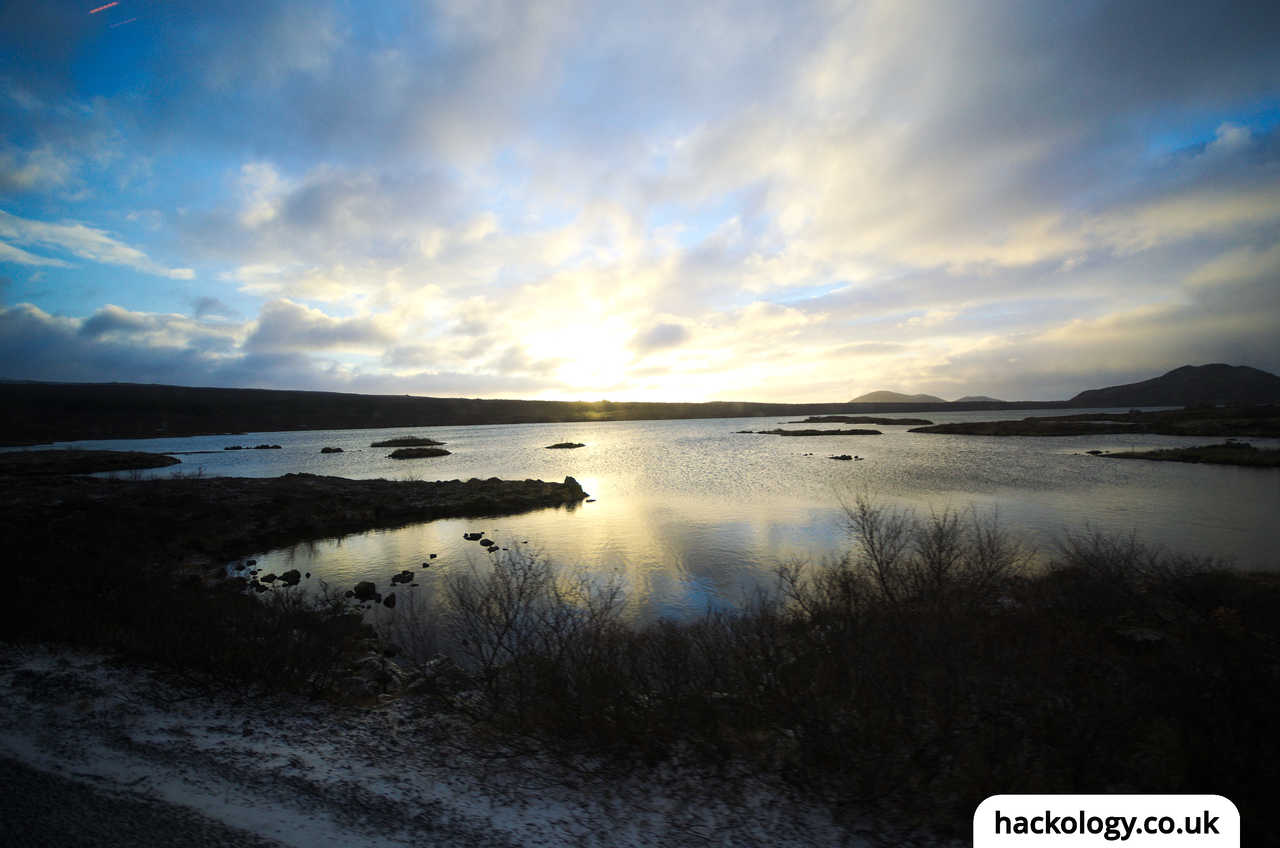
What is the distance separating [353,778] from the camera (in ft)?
16.3

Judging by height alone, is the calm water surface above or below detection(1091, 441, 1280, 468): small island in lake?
below

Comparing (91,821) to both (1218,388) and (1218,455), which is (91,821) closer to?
(1218,455)

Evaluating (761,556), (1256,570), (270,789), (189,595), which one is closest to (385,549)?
(189,595)

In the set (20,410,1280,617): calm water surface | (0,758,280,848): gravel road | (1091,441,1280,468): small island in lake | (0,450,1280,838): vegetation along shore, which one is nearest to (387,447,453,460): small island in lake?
(20,410,1280,617): calm water surface

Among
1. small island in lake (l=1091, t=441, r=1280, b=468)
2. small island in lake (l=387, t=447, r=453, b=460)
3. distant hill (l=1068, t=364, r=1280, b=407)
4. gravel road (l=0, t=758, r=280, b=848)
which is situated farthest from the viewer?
distant hill (l=1068, t=364, r=1280, b=407)

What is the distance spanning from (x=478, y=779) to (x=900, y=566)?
11.5 metres

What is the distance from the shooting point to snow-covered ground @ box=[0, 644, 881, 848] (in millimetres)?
4297

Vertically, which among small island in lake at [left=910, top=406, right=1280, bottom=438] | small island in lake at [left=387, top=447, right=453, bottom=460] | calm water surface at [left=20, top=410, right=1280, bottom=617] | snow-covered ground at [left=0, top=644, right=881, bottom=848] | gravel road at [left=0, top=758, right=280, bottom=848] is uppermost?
small island in lake at [left=910, top=406, right=1280, bottom=438]

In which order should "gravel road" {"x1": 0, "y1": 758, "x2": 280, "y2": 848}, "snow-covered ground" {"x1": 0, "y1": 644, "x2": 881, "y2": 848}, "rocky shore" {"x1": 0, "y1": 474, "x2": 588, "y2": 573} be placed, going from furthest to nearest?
"rocky shore" {"x1": 0, "y1": 474, "x2": 588, "y2": 573}, "snow-covered ground" {"x1": 0, "y1": 644, "x2": 881, "y2": 848}, "gravel road" {"x1": 0, "y1": 758, "x2": 280, "y2": 848}

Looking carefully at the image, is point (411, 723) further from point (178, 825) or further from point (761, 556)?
point (761, 556)

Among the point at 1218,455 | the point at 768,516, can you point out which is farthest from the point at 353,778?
the point at 1218,455
